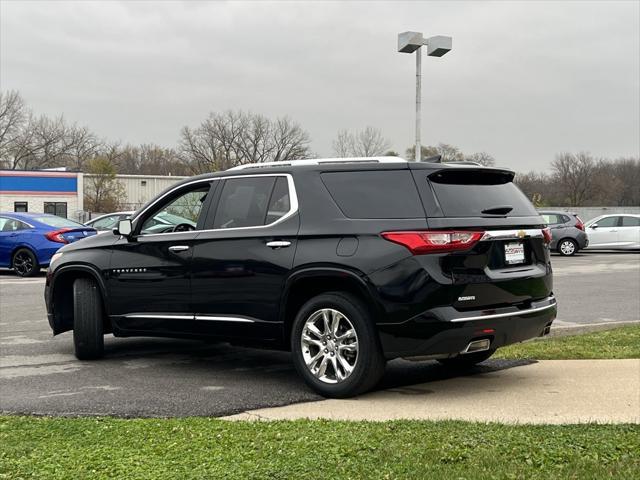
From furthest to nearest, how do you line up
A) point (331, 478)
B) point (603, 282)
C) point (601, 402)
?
point (603, 282)
point (601, 402)
point (331, 478)

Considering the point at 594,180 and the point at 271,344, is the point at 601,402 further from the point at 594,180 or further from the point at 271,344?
the point at 594,180

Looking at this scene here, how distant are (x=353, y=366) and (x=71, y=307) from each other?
3515 millimetres

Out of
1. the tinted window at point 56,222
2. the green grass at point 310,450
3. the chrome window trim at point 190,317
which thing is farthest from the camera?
the tinted window at point 56,222

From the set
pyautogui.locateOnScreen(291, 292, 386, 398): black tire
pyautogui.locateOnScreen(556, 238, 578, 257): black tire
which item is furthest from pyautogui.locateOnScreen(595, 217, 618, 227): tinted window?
pyautogui.locateOnScreen(291, 292, 386, 398): black tire

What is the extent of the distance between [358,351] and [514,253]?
4.78 ft

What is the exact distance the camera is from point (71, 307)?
24.9ft

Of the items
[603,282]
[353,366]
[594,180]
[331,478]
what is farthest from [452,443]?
[594,180]

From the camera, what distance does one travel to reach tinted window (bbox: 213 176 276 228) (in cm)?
626

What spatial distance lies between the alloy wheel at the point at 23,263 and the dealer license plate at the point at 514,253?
1345cm

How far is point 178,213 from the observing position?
23.9ft

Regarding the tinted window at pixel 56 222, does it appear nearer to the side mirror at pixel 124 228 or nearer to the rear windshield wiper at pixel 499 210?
the side mirror at pixel 124 228

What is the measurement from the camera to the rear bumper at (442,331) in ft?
17.2

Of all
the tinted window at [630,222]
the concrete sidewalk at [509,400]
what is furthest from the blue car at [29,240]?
the tinted window at [630,222]

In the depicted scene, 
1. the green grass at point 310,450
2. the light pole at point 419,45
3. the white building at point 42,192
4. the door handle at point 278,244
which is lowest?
the green grass at point 310,450
